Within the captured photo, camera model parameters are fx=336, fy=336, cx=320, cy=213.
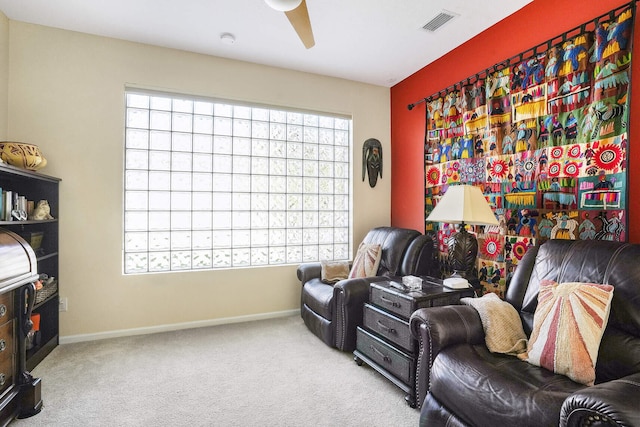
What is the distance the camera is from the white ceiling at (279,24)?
264cm

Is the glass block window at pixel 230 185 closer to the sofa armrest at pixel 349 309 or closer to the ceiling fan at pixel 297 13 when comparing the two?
the sofa armrest at pixel 349 309

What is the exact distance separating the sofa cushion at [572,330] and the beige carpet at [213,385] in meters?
0.84

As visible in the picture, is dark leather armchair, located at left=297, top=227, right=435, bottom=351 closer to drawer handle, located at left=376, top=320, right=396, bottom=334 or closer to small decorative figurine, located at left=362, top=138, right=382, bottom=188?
drawer handle, located at left=376, top=320, right=396, bottom=334

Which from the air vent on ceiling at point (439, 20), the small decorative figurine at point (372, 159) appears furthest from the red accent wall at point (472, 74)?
the air vent on ceiling at point (439, 20)

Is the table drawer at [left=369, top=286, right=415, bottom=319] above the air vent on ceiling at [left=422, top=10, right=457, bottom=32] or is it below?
below

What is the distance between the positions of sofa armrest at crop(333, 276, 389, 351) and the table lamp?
67 cm

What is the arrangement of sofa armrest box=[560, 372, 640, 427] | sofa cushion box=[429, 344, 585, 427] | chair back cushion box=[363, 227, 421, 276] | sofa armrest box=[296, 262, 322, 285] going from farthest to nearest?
sofa armrest box=[296, 262, 322, 285] < chair back cushion box=[363, 227, 421, 276] < sofa cushion box=[429, 344, 585, 427] < sofa armrest box=[560, 372, 640, 427]

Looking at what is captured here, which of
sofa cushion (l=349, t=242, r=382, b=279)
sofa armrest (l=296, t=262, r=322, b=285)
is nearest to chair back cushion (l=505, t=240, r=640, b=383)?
sofa cushion (l=349, t=242, r=382, b=279)

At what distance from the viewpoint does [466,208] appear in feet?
8.00

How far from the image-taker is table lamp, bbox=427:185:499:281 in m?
2.44

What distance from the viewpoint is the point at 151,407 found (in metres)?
2.08

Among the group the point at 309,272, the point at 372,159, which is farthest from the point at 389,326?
the point at 372,159

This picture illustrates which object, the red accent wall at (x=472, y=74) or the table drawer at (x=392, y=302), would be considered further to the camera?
the table drawer at (x=392, y=302)

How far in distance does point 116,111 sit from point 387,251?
2.94 m
